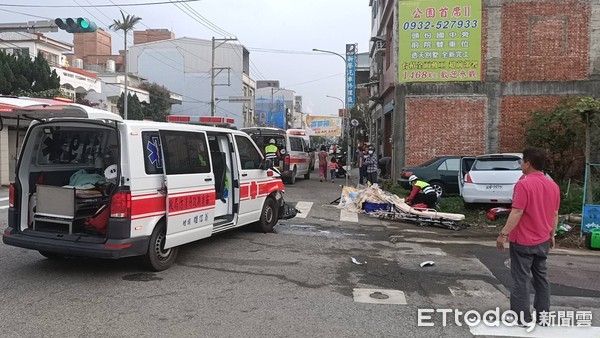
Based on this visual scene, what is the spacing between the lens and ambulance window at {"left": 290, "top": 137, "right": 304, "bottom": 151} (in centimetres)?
1997

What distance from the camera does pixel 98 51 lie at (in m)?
64.9

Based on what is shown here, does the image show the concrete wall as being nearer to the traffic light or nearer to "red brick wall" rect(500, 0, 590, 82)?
"red brick wall" rect(500, 0, 590, 82)

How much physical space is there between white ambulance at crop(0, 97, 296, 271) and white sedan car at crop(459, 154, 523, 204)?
7139 millimetres

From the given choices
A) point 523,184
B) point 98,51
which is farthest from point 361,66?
point 523,184

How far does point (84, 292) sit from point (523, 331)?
15.1 ft

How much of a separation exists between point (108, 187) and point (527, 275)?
15.9 ft

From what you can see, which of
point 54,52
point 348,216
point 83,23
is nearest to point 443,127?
point 348,216

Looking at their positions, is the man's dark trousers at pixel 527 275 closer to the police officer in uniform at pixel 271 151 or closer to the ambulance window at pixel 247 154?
the ambulance window at pixel 247 154

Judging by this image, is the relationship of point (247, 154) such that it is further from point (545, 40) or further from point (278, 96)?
point (278, 96)

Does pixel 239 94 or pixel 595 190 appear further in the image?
pixel 239 94

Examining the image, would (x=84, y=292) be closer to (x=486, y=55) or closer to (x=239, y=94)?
(x=486, y=55)

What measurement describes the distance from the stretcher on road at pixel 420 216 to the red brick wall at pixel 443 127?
273 inches

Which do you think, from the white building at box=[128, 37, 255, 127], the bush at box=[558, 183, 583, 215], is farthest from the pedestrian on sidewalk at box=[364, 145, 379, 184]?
the white building at box=[128, 37, 255, 127]

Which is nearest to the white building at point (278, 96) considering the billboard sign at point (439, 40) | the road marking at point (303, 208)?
the billboard sign at point (439, 40)
